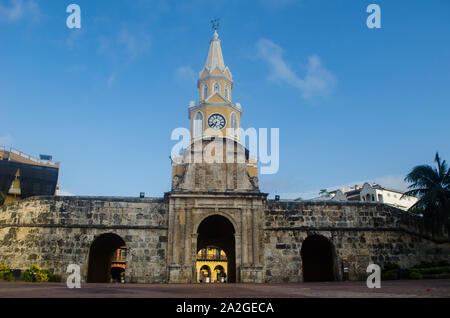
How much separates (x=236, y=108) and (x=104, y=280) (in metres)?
21.8

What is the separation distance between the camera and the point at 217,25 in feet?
154

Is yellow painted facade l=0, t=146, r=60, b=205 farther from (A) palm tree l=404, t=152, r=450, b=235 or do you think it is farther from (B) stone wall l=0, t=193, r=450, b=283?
(A) palm tree l=404, t=152, r=450, b=235

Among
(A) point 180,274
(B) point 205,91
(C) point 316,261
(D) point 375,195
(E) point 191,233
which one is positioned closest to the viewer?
(A) point 180,274

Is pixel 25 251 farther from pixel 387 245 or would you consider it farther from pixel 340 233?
pixel 387 245

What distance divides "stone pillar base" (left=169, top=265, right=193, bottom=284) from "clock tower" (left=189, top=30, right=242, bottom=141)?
18.0m

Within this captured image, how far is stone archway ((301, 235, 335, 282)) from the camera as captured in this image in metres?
29.3

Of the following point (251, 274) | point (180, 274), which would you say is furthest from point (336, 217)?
point (180, 274)

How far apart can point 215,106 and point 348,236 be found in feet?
68.5

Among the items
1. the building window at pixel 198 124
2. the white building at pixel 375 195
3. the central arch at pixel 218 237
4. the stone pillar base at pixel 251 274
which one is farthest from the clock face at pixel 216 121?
the white building at pixel 375 195

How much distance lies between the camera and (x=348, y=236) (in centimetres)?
2556

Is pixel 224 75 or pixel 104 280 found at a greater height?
pixel 224 75

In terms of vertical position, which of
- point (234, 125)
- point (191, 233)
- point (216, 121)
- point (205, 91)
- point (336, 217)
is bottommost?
point (191, 233)

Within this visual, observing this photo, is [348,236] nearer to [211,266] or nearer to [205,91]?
[205,91]

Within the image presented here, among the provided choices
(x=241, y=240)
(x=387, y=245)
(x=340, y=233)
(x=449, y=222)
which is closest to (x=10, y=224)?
(x=241, y=240)
